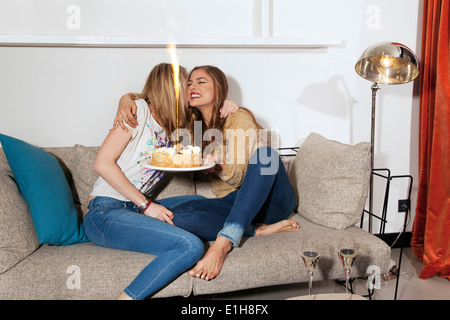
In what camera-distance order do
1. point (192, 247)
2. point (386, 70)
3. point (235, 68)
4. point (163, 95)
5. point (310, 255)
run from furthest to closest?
point (235, 68) → point (386, 70) → point (163, 95) → point (192, 247) → point (310, 255)

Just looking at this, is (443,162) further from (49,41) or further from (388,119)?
(49,41)

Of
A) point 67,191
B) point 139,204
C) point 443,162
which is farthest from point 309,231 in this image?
point 67,191

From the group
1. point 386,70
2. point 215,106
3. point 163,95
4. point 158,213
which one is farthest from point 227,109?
point 386,70

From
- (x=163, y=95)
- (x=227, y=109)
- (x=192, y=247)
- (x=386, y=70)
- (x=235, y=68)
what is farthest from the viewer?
(x=235, y=68)

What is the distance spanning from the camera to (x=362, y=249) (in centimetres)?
166

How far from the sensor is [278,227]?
183 centimetres

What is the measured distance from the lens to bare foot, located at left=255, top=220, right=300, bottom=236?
1.82 meters

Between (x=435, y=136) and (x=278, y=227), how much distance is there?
42.6 inches

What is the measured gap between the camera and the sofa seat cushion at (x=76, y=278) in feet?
4.63

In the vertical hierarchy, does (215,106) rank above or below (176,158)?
above

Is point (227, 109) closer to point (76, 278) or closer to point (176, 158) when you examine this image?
point (176, 158)

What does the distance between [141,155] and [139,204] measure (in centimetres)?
22

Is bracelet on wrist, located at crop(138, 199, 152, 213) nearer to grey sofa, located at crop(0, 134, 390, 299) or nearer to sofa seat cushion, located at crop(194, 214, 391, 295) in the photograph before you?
grey sofa, located at crop(0, 134, 390, 299)

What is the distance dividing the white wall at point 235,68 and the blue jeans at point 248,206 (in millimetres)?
740
